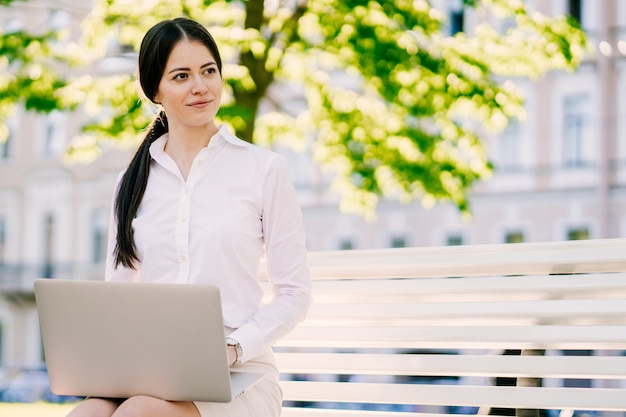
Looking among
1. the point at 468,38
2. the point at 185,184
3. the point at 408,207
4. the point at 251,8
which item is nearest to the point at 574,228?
the point at 408,207

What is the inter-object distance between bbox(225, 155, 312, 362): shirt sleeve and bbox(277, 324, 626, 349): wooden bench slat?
0.27m

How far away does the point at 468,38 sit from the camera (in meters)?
10.2

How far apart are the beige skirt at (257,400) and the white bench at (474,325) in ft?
0.69

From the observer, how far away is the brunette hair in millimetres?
2717

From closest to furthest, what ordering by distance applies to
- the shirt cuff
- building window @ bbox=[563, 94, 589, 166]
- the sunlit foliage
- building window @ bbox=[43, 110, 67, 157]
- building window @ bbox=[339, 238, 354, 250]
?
the shirt cuff
the sunlit foliage
building window @ bbox=[563, 94, 589, 166]
building window @ bbox=[339, 238, 354, 250]
building window @ bbox=[43, 110, 67, 157]

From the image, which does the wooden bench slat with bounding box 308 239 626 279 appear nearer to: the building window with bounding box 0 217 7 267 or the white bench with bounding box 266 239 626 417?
the white bench with bounding box 266 239 626 417

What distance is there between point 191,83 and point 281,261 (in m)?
0.51

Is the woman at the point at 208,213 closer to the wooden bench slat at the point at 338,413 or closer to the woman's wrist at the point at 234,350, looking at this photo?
the woman's wrist at the point at 234,350

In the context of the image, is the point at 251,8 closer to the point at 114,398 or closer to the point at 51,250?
the point at 114,398

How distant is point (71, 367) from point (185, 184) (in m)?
0.62

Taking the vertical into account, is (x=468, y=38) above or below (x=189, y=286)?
above

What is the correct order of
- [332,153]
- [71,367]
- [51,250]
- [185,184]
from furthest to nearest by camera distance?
[51,250] → [332,153] → [185,184] → [71,367]

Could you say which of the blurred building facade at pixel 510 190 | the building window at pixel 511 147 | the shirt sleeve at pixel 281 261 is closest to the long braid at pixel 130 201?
the shirt sleeve at pixel 281 261

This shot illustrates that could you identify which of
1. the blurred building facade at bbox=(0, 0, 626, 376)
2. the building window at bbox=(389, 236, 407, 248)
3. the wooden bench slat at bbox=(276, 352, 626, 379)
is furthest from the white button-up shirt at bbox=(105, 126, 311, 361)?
the building window at bbox=(389, 236, 407, 248)
